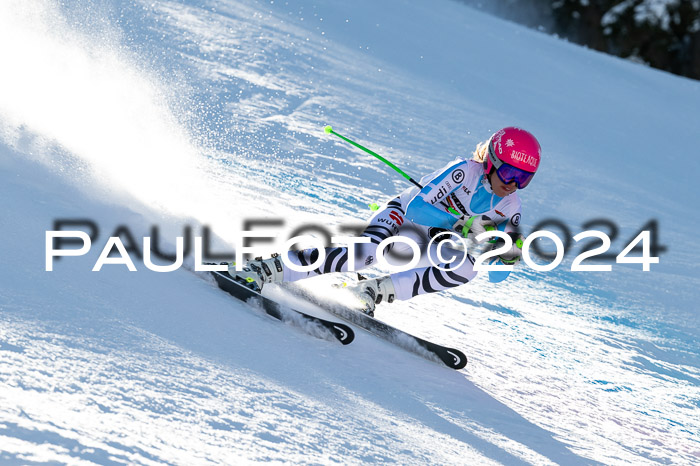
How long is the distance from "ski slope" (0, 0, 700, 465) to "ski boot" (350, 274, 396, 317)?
235mm

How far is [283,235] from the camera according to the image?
18.6ft

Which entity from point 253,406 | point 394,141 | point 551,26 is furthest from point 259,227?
point 551,26

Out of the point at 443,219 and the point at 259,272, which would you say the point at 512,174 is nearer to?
the point at 443,219

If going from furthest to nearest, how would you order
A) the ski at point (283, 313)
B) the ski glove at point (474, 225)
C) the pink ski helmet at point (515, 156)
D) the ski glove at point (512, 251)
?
the ski glove at point (474, 225)
the ski glove at point (512, 251)
the pink ski helmet at point (515, 156)
the ski at point (283, 313)

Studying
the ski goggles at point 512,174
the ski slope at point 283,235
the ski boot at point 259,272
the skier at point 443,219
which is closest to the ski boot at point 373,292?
the skier at point 443,219

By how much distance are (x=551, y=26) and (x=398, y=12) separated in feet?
35.0

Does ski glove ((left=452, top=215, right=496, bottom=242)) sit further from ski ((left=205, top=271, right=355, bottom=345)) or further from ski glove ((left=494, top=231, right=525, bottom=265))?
ski ((left=205, top=271, right=355, bottom=345))

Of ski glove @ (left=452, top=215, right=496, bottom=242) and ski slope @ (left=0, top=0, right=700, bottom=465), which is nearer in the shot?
ski slope @ (left=0, top=0, right=700, bottom=465)

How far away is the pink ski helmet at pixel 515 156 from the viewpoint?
3.97m

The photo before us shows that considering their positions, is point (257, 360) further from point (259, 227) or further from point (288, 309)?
point (259, 227)

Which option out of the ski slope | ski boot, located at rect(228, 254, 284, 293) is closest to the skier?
ski boot, located at rect(228, 254, 284, 293)

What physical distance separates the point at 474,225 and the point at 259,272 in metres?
1.12

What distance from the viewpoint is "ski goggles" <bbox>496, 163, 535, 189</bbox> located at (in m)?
3.99

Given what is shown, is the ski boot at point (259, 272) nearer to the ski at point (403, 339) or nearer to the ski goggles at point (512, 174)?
the ski at point (403, 339)
